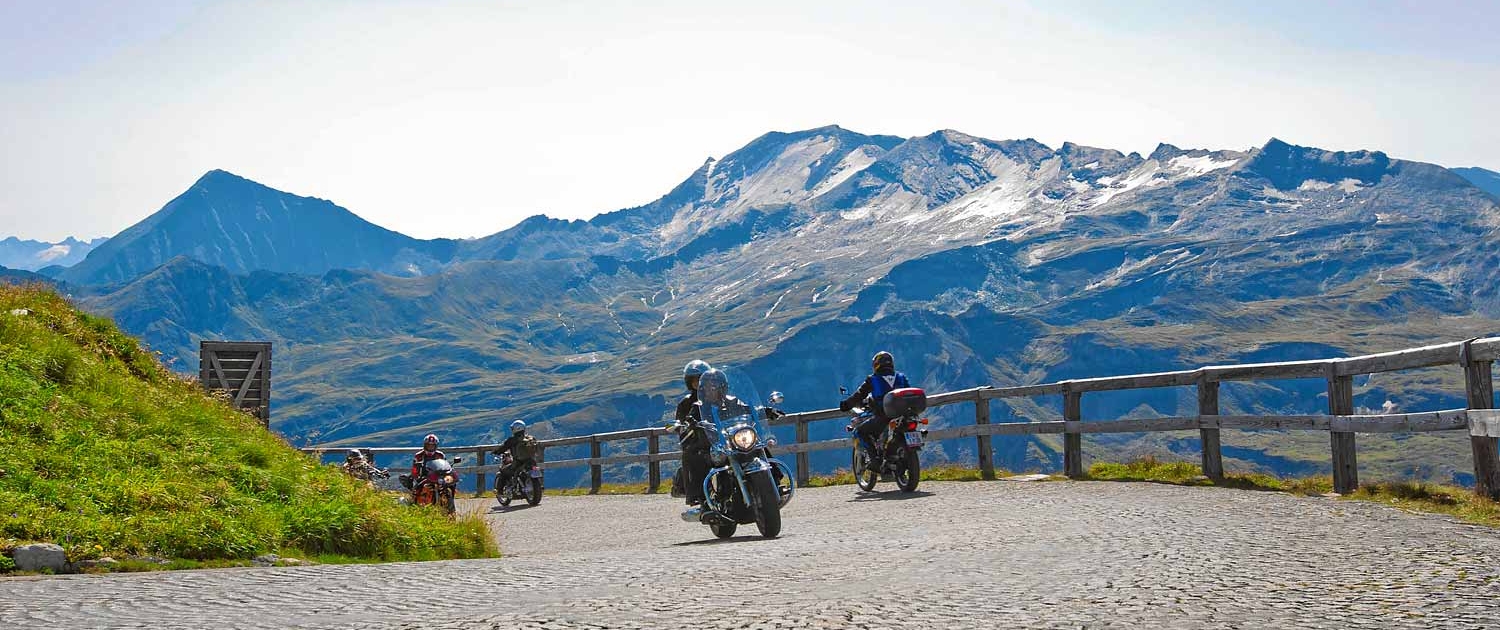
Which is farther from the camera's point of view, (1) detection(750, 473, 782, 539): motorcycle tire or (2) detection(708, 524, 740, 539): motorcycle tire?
(2) detection(708, 524, 740, 539): motorcycle tire

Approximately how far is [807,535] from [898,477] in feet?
18.0

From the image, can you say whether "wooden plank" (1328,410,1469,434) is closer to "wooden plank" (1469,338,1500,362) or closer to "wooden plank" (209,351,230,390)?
"wooden plank" (1469,338,1500,362)

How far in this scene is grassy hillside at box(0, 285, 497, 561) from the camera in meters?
9.99

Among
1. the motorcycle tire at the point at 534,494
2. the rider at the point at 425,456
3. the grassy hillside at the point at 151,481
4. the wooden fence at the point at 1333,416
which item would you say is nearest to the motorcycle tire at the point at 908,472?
the wooden fence at the point at 1333,416

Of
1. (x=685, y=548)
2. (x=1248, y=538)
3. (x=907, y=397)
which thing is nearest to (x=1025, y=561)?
(x=1248, y=538)

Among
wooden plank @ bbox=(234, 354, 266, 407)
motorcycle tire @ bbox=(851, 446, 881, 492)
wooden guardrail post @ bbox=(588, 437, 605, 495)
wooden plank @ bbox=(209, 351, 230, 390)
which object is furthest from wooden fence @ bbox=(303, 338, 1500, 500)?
wooden plank @ bbox=(209, 351, 230, 390)

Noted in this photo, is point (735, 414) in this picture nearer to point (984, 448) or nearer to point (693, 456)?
point (693, 456)

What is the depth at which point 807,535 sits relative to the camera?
1282 cm

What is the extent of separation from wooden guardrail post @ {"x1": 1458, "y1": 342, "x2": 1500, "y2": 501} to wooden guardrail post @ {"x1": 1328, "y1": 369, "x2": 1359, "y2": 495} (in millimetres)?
1663

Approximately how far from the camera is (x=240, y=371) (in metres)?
27.6

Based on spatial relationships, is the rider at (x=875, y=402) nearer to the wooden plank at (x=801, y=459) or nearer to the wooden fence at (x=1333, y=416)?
the wooden fence at (x=1333, y=416)

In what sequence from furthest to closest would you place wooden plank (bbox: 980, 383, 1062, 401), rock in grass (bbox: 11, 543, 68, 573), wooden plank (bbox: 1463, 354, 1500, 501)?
wooden plank (bbox: 980, 383, 1062, 401) < wooden plank (bbox: 1463, 354, 1500, 501) < rock in grass (bbox: 11, 543, 68, 573)

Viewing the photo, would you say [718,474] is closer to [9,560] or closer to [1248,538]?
[1248,538]

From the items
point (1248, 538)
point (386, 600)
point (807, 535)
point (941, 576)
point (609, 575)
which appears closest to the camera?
point (386, 600)
